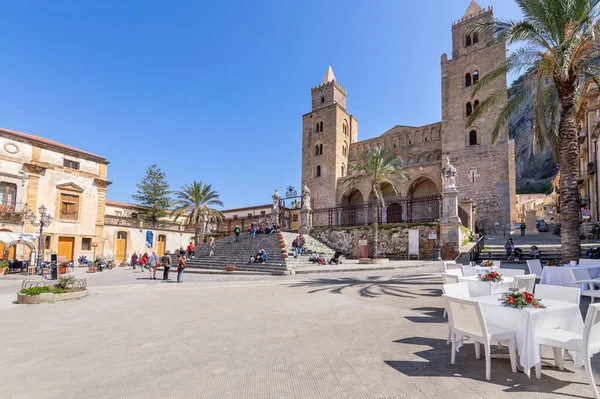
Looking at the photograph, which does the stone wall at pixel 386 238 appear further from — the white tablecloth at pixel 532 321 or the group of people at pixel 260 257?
the white tablecloth at pixel 532 321

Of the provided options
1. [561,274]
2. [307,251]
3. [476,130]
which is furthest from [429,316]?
[476,130]

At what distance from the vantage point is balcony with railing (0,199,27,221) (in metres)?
23.7

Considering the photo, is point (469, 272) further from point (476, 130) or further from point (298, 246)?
point (476, 130)

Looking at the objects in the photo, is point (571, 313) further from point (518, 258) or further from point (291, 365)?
point (518, 258)

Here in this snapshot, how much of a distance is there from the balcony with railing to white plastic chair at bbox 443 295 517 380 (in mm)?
29869

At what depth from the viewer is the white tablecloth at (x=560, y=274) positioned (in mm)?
7543

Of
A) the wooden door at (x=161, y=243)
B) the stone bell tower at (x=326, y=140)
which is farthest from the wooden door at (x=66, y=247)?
the stone bell tower at (x=326, y=140)

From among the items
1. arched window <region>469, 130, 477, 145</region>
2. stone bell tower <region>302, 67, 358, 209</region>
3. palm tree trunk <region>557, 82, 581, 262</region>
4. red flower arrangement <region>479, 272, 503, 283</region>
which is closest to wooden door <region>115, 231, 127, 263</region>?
stone bell tower <region>302, 67, 358, 209</region>

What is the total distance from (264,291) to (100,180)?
26.5 m

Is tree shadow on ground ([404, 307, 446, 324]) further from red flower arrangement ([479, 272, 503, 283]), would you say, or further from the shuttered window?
the shuttered window

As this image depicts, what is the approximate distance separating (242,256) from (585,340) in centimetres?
1811

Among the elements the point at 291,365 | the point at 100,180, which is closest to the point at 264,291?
the point at 291,365

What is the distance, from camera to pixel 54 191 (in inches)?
1048

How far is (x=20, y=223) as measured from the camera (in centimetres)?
2448
